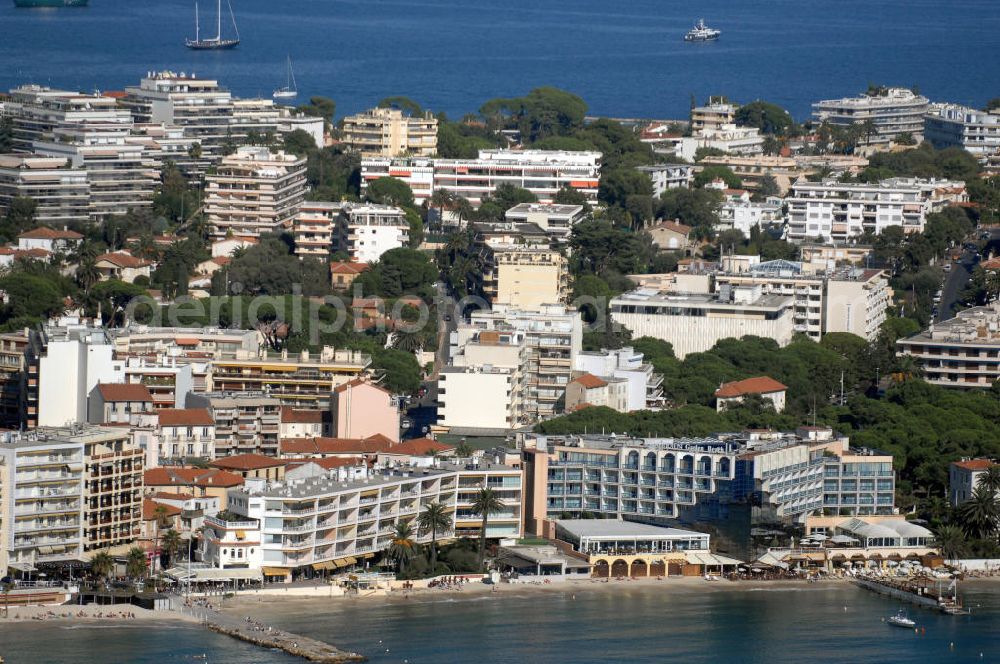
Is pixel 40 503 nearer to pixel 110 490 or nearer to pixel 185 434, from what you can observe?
pixel 110 490

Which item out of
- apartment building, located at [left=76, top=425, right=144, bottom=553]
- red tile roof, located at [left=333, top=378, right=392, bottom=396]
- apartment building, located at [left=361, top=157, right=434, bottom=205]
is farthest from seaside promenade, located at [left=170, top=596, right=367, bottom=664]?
apartment building, located at [left=361, top=157, right=434, bottom=205]

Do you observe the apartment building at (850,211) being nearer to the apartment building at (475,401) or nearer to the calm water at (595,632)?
the apartment building at (475,401)

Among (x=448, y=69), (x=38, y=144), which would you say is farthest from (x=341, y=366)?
(x=448, y=69)

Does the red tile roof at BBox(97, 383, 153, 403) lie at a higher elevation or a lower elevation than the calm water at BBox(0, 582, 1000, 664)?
higher

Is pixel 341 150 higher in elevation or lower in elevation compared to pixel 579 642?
higher

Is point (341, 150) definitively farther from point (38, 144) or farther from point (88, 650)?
point (88, 650)

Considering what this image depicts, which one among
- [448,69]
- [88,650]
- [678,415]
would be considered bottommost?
[88,650]

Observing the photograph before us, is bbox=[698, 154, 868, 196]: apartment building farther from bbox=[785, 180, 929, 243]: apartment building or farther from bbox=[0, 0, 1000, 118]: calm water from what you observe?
bbox=[0, 0, 1000, 118]: calm water

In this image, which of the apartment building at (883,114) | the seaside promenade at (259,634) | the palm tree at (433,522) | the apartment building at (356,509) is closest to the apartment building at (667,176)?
the apartment building at (883,114)
